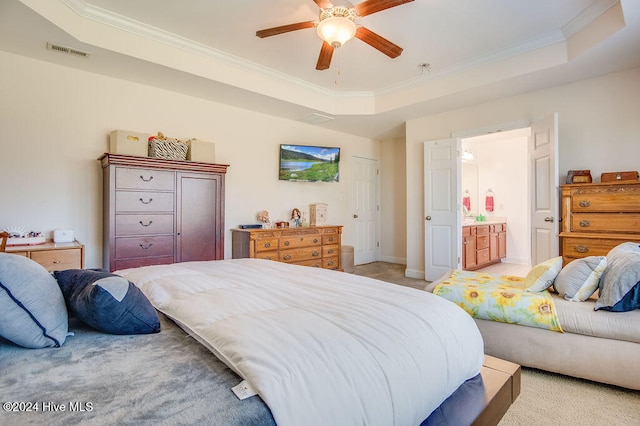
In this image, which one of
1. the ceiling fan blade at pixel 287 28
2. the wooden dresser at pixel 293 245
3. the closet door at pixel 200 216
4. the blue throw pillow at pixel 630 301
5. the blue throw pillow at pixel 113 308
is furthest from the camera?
the wooden dresser at pixel 293 245

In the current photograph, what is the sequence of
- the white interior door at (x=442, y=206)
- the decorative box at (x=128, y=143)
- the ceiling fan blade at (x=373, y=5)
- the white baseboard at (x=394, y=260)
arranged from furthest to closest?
the white baseboard at (x=394, y=260)
the white interior door at (x=442, y=206)
the decorative box at (x=128, y=143)
the ceiling fan blade at (x=373, y=5)

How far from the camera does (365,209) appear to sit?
6.35 m

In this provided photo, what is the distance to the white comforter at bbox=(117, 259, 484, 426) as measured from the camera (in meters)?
0.79

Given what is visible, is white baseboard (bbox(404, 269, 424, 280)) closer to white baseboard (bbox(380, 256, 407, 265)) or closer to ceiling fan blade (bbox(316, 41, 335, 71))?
white baseboard (bbox(380, 256, 407, 265))

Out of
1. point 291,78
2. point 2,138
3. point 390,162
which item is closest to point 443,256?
point 390,162

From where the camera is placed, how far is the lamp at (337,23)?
2416mm

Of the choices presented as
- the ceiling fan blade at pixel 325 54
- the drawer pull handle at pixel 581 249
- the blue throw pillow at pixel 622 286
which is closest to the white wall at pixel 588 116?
the drawer pull handle at pixel 581 249

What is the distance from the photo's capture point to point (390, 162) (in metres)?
6.48

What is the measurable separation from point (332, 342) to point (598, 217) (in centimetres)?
342

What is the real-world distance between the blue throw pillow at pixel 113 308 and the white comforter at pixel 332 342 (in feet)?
0.40

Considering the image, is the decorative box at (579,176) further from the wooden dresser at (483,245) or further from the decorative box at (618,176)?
the wooden dresser at (483,245)

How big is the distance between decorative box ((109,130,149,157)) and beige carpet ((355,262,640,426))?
144 inches

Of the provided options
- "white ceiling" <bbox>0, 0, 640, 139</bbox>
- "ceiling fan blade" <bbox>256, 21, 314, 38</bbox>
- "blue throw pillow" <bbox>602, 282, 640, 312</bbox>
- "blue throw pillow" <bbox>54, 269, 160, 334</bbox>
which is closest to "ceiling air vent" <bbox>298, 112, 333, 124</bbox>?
"white ceiling" <bbox>0, 0, 640, 139</bbox>

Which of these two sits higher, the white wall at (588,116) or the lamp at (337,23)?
the lamp at (337,23)
